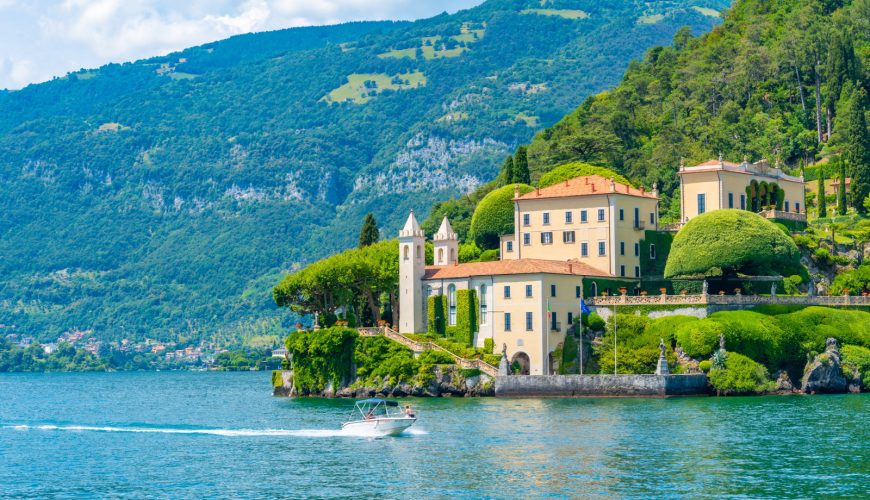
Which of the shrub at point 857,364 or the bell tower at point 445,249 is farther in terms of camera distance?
the bell tower at point 445,249

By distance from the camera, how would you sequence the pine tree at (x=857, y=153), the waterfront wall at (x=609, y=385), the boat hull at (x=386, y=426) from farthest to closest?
the pine tree at (x=857, y=153) < the waterfront wall at (x=609, y=385) < the boat hull at (x=386, y=426)

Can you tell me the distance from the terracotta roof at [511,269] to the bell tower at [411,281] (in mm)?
1011

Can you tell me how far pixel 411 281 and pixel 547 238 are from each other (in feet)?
35.6

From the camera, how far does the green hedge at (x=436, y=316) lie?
3804 inches

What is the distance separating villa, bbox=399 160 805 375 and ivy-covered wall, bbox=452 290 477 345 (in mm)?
201

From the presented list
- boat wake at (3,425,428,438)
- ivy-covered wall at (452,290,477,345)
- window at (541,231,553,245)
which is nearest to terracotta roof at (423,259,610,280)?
ivy-covered wall at (452,290,477,345)

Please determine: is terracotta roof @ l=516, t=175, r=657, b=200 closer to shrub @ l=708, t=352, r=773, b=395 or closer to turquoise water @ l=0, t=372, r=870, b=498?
shrub @ l=708, t=352, r=773, b=395

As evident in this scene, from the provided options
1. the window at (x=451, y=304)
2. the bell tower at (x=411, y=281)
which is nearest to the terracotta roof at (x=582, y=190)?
the bell tower at (x=411, y=281)

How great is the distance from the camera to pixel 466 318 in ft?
310

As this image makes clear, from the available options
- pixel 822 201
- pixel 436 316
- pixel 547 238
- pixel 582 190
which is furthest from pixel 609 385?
pixel 822 201

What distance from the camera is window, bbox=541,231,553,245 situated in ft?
334

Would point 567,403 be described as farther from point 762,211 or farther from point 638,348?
point 762,211

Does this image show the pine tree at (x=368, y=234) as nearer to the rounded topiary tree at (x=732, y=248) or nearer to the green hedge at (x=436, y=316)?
the green hedge at (x=436, y=316)

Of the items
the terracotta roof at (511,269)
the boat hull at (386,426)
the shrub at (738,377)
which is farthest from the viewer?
the terracotta roof at (511,269)
